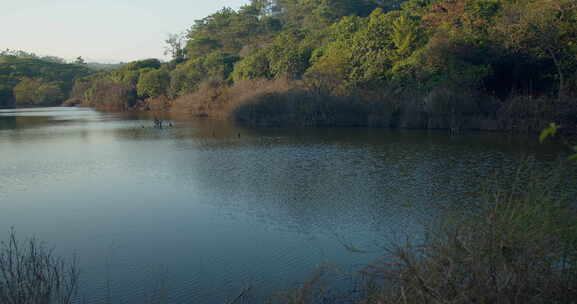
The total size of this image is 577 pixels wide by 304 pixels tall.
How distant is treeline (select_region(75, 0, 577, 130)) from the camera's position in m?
25.2

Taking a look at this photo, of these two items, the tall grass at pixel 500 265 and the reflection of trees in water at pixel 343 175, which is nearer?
the tall grass at pixel 500 265

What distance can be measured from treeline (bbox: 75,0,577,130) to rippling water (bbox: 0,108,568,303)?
3.50 metres

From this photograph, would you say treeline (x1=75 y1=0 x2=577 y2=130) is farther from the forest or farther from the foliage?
the foliage

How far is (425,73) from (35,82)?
67.2 meters

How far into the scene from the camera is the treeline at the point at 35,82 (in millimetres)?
70000

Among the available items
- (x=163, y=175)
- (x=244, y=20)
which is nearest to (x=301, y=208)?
(x=163, y=175)

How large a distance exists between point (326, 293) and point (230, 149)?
1471 centimetres

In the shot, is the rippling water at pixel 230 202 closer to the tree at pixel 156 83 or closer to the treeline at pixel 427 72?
the treeline at pixel 427 72

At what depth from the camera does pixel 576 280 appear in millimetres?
4527

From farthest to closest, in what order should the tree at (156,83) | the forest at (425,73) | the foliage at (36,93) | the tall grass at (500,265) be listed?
the foliage at (36,93) → the tree at (156,83) → the forest at (425,73) → the tall grass at (500,265)

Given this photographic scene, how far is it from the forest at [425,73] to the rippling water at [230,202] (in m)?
3.52

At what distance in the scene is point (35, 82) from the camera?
73.8 metres

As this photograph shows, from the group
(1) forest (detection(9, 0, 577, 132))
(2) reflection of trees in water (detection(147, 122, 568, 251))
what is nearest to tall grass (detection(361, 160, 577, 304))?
(2) reflection of trees in water (detection(147, 122, 568, 251))

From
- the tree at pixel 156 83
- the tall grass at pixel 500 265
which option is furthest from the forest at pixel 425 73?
the tall grass at pixel 500 265
